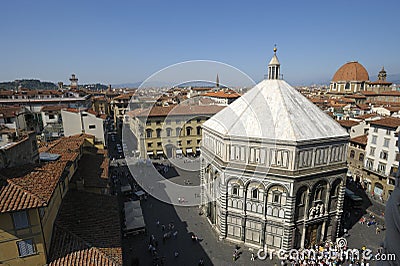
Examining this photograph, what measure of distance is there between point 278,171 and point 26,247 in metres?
18.0

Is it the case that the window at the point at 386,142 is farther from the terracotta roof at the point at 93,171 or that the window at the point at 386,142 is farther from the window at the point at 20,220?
the window at the point at 20,220

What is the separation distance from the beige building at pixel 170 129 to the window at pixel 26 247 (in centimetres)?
3496

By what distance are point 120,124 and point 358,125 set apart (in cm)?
5680

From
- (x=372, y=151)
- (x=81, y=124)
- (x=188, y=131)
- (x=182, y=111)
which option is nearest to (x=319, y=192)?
(x=372, y=151)

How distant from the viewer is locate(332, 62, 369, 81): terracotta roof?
94.8 metres

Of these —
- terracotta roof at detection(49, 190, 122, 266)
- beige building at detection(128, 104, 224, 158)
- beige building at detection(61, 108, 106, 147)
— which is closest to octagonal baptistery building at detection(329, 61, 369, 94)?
beige building at detection(128, 104, 224, 158)

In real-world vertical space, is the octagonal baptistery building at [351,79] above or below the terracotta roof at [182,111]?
above

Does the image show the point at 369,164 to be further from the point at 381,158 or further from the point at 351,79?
the point at 351,79

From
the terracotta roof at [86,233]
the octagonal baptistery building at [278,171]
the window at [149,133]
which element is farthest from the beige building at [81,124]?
the octagonal baptistery building at [278,171]

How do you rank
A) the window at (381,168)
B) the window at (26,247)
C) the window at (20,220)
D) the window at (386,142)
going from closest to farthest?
the window at (20,220) < the window at (26,247) < the window at (386,142) < the window at (381,168)

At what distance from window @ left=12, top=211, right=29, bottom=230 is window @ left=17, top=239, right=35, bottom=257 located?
829 millimetres

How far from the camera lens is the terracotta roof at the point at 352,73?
94.8m

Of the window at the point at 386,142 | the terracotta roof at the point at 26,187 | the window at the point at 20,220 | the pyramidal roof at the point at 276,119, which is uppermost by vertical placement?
the pyramidal roof at the point at 276,119

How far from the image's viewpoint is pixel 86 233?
1535 centimetres
